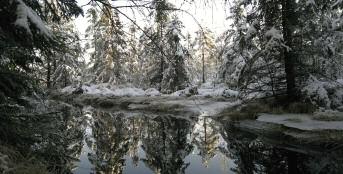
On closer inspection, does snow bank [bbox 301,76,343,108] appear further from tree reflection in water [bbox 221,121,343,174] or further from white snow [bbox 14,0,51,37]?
white snow [bbox 14,0,51,37]

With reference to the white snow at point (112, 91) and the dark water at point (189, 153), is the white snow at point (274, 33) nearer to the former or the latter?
Result: the dark water at point (189, 153)

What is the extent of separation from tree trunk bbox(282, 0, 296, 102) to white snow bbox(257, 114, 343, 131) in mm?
1563

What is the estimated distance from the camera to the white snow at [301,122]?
13297 mm

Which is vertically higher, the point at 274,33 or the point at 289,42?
the point at 274,33

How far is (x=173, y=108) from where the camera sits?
26.4 m

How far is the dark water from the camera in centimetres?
1042

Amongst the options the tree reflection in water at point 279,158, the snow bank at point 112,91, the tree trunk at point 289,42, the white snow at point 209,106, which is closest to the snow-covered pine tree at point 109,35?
the tree reflection in water at point 279,158

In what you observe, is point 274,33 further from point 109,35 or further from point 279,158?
point 109,35

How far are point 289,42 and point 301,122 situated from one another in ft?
13.6

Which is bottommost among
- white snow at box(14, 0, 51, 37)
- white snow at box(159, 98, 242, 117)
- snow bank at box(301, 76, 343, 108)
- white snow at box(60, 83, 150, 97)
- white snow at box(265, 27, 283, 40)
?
white snow at box(159, 98, 242, 117)

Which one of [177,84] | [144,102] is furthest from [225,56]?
[144,102]

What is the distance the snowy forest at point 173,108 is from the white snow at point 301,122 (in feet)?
0.12

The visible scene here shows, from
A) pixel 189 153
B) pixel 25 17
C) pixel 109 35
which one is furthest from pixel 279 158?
pixel 25 17

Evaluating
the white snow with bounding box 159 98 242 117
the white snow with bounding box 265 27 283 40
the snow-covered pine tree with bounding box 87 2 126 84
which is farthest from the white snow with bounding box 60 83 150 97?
the snow-covered pine tree with bounding box 87 2 126 84
